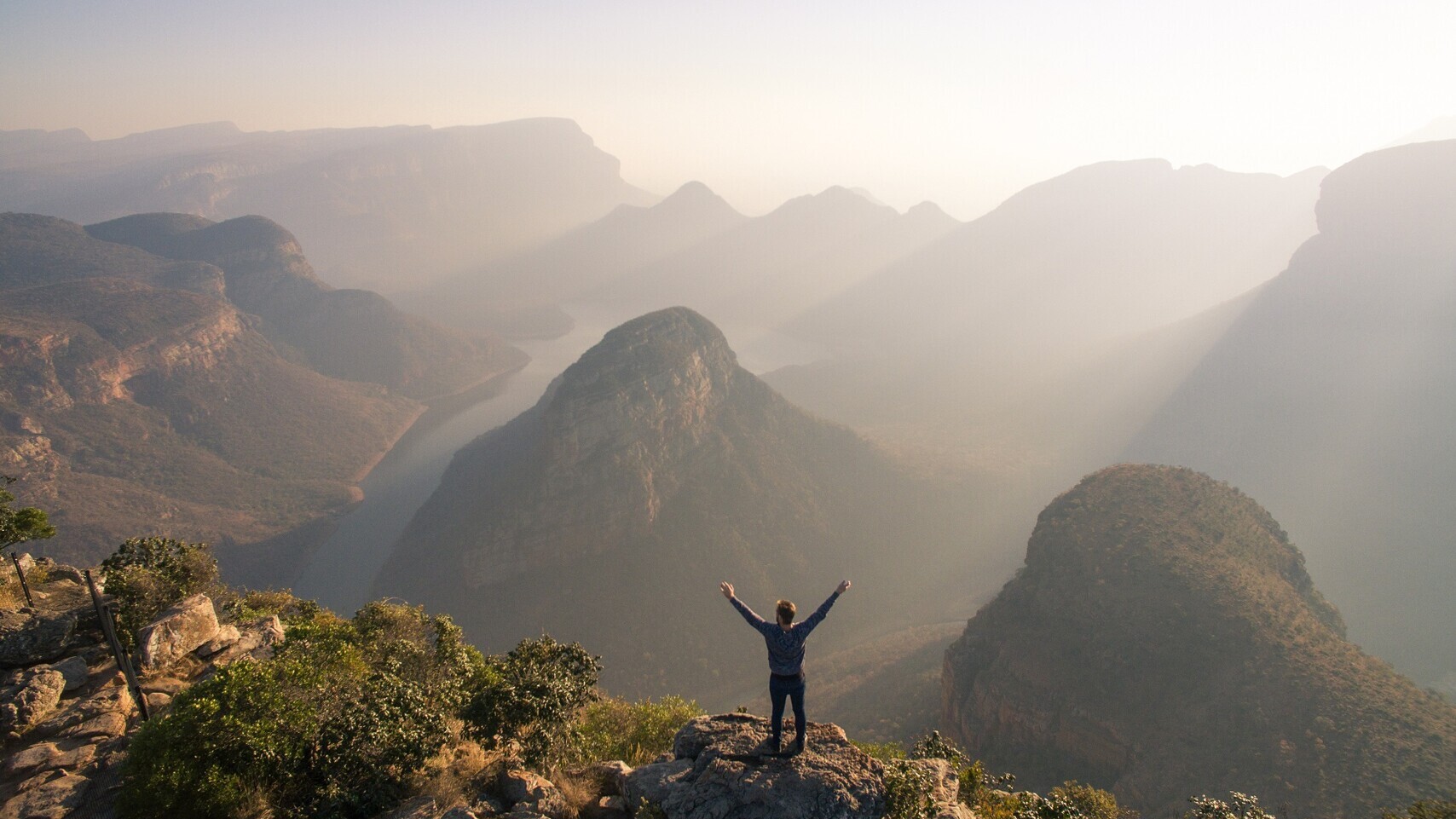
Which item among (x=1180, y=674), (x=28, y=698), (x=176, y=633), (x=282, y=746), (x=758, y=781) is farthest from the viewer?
(x=1180, y=674)

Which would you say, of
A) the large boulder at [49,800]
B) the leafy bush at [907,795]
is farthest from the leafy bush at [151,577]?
the leafy bush at [907,795]

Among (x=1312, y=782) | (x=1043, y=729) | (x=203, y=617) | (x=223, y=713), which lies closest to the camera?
(x=223, y=713)

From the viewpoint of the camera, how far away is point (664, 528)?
262 feet

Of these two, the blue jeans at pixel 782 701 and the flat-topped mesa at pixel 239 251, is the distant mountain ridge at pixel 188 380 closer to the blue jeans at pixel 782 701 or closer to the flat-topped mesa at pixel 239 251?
the flat-topped mesa at pixel 239 251

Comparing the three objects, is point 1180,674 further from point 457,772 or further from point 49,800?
point 49,800

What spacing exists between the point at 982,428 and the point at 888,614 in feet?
216

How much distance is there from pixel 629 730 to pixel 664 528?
200 ft

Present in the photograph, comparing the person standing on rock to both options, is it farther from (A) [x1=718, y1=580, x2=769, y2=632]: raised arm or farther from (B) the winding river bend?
(B) the winding river bend

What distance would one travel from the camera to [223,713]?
11516 millimetres

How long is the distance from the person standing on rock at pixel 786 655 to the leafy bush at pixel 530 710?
586 centimetres

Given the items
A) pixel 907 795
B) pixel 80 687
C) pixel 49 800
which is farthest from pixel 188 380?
pixel 907 795

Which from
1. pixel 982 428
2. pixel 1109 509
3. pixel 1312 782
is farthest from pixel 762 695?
pixel 982 428

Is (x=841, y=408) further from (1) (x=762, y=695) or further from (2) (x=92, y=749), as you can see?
(2) (x=92, y=749)

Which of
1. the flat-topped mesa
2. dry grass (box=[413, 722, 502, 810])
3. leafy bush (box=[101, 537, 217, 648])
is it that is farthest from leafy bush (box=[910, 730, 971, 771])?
the flat-topped mesa
